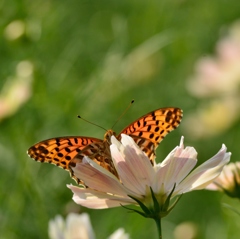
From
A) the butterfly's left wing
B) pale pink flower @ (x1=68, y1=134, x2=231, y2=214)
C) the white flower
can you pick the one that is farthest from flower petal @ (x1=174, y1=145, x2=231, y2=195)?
the white flower

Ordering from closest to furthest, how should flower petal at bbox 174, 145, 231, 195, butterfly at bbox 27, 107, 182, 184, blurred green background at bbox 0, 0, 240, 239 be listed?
flower petal at bbox 174, 145, 231, 195 < butterfly at bbox 27, 107, 182, 184 < blurred green background at bbox 0, 0, 240, 239

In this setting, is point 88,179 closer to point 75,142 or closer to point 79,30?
point 75,142

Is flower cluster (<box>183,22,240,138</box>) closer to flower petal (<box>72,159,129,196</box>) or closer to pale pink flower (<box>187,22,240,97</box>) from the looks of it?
pale pink flower (<box>187,22,240,97</box>)

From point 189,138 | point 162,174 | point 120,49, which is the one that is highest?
point 120,49

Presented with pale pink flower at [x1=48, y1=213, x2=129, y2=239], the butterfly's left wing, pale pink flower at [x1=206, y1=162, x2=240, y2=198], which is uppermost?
the butterfly's left wing

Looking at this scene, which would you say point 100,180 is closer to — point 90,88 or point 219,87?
point 90,88

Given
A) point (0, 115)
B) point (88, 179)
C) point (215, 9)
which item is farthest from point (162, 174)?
point (215, 9)

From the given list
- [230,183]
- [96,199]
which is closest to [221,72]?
[230,183]
